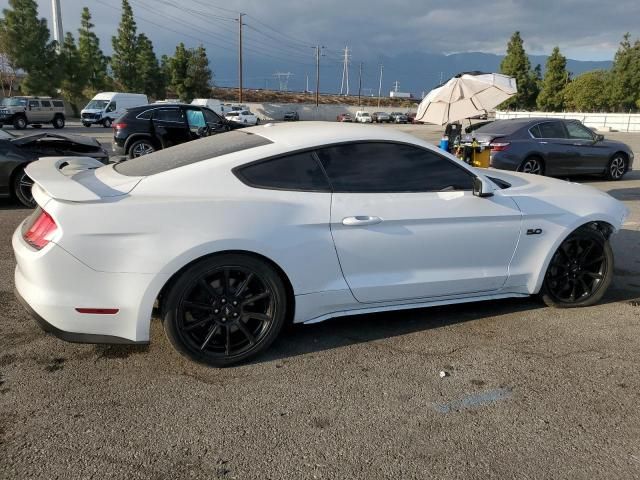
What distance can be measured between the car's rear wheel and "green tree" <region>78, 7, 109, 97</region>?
50387 mm

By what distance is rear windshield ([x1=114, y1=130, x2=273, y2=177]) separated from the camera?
11.1 ft

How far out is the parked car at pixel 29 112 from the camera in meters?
29.6

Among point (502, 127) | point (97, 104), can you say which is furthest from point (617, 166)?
point (97, 104)

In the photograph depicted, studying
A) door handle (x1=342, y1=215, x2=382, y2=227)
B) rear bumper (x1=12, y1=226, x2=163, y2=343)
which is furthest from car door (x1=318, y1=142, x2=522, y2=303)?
rear bumper (x1=12, y1=226, x2=163, y2=343)

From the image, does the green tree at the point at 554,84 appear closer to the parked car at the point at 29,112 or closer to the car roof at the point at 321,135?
the parked car at the point at 29,112

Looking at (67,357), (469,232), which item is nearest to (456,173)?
(469,232)

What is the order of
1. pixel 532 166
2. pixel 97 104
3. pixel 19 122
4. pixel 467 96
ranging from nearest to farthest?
pixel 467 96 → pixel 532 166 → pixel 19 122 → pixel 97 104

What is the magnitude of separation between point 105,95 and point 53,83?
13.6 meters

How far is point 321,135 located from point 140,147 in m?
10.4

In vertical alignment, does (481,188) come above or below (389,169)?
below

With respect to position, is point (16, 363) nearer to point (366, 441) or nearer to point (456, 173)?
point (366, 441)

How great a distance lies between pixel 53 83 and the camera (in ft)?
151

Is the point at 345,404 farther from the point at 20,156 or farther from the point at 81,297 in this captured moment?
the point at 20,156

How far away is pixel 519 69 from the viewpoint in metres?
58.1
